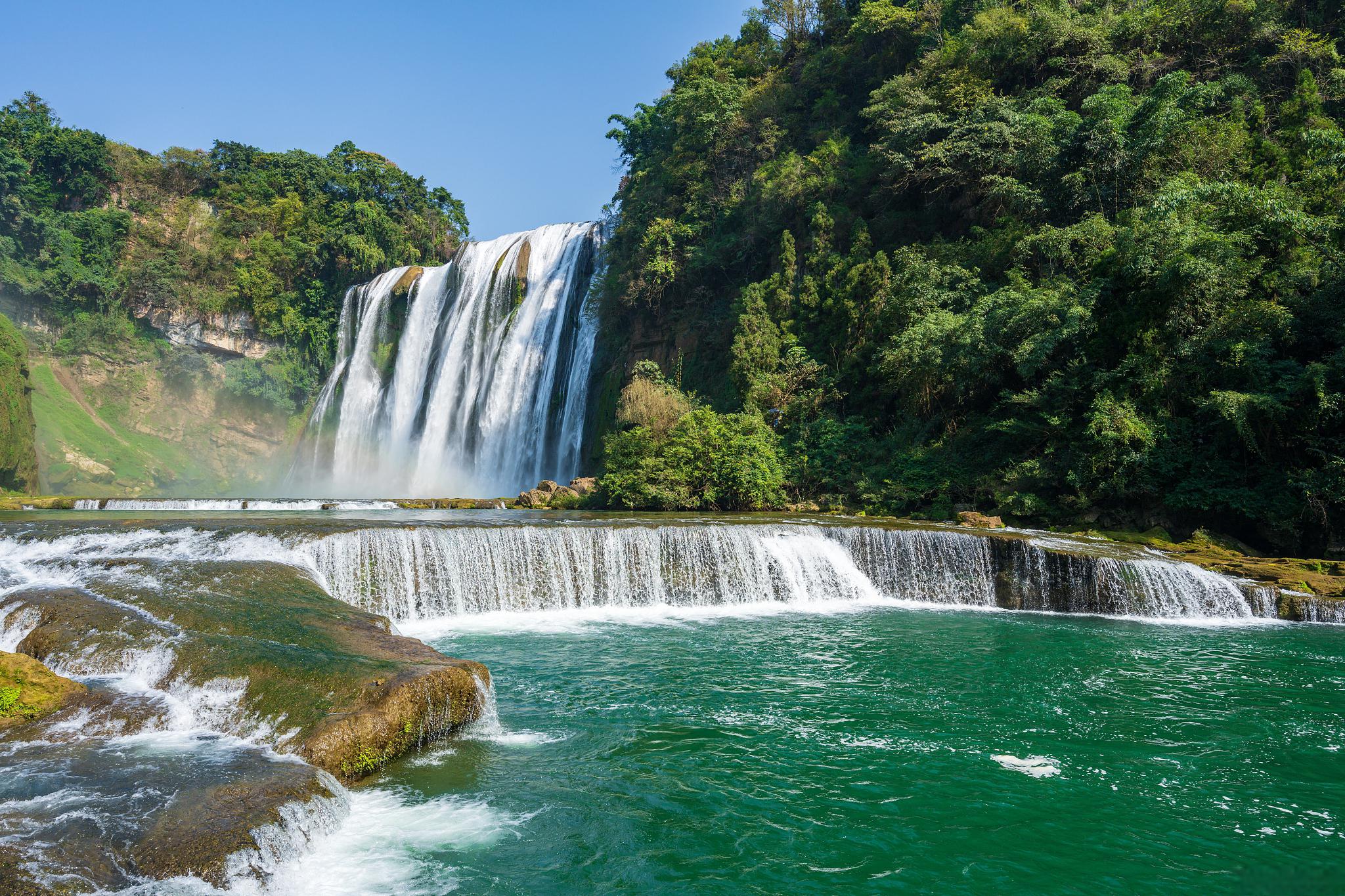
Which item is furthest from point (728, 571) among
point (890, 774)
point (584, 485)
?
point (584, 485)

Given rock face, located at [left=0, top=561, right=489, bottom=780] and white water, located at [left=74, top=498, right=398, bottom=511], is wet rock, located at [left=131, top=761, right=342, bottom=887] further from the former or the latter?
white water, located at [left=74, top=498, right=398, bottom=511]

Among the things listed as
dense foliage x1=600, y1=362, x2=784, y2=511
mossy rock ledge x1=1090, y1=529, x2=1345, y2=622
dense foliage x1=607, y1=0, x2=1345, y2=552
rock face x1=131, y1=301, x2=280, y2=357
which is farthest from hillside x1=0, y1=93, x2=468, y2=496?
mossy rock ledge x1=1090, y1=529, x2=1345, y2=622

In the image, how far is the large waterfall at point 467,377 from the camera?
29375mm

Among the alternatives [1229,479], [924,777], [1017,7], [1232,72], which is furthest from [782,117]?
[924,777]

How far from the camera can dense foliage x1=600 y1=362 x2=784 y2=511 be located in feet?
63.8

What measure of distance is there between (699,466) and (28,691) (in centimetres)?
1485

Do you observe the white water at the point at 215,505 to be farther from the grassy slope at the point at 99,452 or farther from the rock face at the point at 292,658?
the grassy slope at the point at 99,452

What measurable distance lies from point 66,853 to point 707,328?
23.9m

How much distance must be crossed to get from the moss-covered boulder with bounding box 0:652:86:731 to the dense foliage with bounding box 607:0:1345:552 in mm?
15127

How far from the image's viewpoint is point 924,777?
231 inches

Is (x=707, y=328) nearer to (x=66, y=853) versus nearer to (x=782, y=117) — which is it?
(x=782, y=117)

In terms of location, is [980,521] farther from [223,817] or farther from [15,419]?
[15,419]

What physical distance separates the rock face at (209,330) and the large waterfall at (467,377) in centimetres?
578

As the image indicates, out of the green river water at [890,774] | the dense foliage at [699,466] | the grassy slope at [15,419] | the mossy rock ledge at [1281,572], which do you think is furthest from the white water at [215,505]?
the mossy rock ledge at [1281,572]
